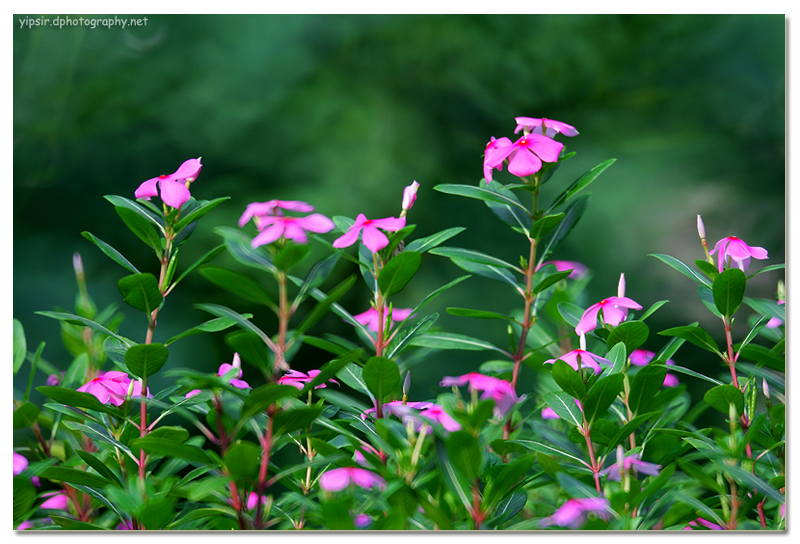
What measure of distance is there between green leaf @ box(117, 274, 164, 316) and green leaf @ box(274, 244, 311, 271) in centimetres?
16

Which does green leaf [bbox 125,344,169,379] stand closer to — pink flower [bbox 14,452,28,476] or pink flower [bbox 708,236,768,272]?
pink flower [bbox 14,452,28,476]

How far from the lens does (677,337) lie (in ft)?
2.62

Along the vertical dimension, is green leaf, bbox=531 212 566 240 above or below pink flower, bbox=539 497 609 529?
above

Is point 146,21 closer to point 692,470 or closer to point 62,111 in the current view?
point 62,111

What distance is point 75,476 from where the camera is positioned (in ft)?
2.12

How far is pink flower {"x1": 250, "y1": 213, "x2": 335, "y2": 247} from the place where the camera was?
57 centimetres

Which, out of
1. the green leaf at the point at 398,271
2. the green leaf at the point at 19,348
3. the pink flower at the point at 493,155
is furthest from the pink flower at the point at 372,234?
the green leaf at the point at 19,348

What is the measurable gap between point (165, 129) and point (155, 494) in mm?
1286

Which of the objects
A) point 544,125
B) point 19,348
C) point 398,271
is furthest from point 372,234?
point 19,348

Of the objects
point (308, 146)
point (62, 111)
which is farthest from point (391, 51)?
point (62, 111)

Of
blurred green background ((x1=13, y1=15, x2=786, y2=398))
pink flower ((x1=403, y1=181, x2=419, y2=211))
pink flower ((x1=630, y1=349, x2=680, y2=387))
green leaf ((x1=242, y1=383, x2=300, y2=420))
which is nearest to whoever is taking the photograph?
green leaf ((x1=242, y1=383, x2=300, y2=420))

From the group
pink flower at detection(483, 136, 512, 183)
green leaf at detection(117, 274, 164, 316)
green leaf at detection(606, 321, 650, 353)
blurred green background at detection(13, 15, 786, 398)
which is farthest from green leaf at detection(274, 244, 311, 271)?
blurred green background at detection(13, 15, 786, 398)

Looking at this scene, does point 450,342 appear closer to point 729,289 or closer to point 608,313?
point 608,313

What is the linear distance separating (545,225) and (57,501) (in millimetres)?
683
